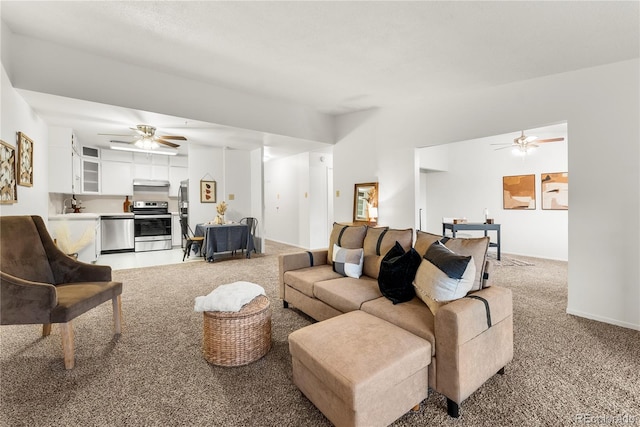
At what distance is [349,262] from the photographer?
269 centimetres

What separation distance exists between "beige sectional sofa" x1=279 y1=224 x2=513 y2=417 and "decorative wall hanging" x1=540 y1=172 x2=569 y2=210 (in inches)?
199

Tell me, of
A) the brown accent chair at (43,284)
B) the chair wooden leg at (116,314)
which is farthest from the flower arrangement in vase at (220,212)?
the chair wooden leg at (116,314)

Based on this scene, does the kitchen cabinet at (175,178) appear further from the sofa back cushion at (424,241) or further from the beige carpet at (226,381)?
the sofa back cushion at (424,241)

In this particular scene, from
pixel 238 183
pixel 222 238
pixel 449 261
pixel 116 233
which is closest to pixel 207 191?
pixel 238 183

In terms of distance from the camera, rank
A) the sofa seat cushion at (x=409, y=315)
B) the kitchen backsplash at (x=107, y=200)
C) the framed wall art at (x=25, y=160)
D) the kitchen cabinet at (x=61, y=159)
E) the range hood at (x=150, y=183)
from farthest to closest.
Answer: the range hood at (x=150, y=183)
the kitchen backsplash at (x=107, y=200)
the kitchen cabinet at (x=61, y=159)
the framed wall art at (x=25, y=160)
the sofa seat cushion at (x=409, y=315)

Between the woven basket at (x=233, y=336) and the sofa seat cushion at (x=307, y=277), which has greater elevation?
the sofa seat cushion at (x=307, y=277)

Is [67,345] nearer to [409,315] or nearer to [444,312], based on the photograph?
[409,315]

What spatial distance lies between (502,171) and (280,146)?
511 cm

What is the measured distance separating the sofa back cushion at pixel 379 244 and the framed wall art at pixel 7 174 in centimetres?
351

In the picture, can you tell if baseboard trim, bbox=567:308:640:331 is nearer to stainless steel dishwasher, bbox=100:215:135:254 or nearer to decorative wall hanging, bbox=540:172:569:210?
decorative wall hanging, bbox=540:172:569:210

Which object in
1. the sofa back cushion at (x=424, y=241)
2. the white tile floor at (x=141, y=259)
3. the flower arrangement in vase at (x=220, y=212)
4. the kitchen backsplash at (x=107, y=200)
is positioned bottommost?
the white tile floor at (x=141, y=259)

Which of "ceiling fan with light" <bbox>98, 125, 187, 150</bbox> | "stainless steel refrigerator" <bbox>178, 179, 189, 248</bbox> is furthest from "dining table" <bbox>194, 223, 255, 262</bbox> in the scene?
"ceiling fan with light" <bbox>98, 125, 187, 150</bbox>

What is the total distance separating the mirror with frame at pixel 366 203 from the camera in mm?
4945

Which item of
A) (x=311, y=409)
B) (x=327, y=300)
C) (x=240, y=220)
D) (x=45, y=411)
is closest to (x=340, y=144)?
(x=240, y=220)
